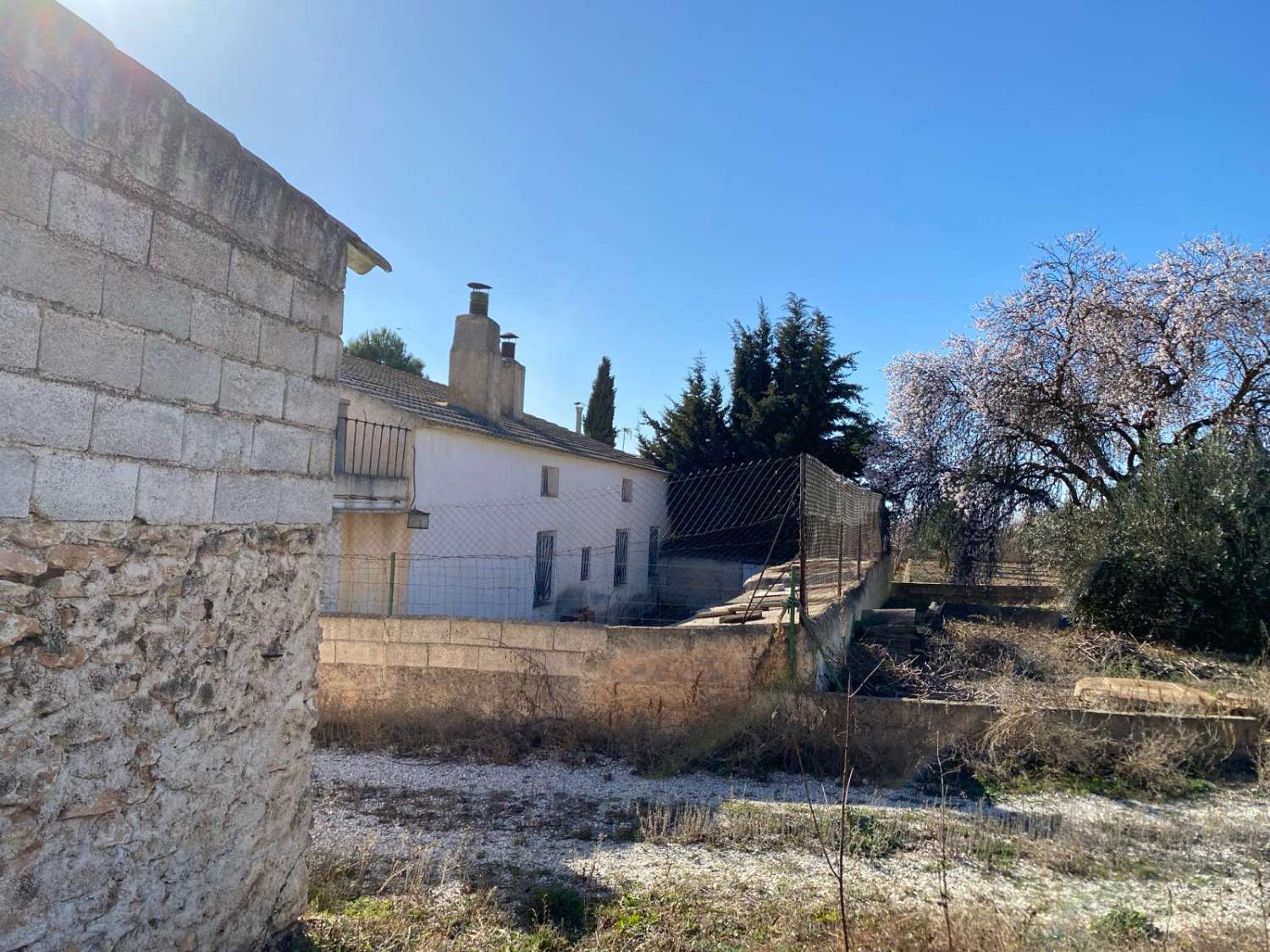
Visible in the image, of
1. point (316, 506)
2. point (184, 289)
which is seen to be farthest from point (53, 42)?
point (316, 506)

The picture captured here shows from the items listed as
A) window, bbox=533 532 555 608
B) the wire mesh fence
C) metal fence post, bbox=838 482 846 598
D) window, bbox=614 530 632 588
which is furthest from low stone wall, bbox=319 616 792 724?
window, bbox=614 530 632 588

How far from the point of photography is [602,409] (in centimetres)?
3175

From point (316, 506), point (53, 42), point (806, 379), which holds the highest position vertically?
point (806, 379)

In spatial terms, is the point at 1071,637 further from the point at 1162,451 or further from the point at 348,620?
the point at 348,620

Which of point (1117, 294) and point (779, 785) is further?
point (1117, 294)

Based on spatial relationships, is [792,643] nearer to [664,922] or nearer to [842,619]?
[842,619]

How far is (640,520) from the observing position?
21453 mm

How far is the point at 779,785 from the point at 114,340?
5.59 metres

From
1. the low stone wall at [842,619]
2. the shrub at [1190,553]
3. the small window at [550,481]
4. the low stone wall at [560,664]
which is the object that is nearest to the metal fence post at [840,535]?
the low stone wall at [842,619]

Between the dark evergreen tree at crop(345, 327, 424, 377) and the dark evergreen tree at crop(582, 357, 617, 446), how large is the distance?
6493 mm

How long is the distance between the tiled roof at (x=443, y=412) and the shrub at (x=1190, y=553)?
983 centimetres

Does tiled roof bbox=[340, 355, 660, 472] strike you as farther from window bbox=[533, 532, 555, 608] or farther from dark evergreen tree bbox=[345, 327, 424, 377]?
dark evergreen tree bbox=[345, 327, 424, 377]

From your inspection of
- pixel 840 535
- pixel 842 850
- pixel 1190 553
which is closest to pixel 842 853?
pixel 842 850

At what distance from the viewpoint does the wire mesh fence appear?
36.4 ft
